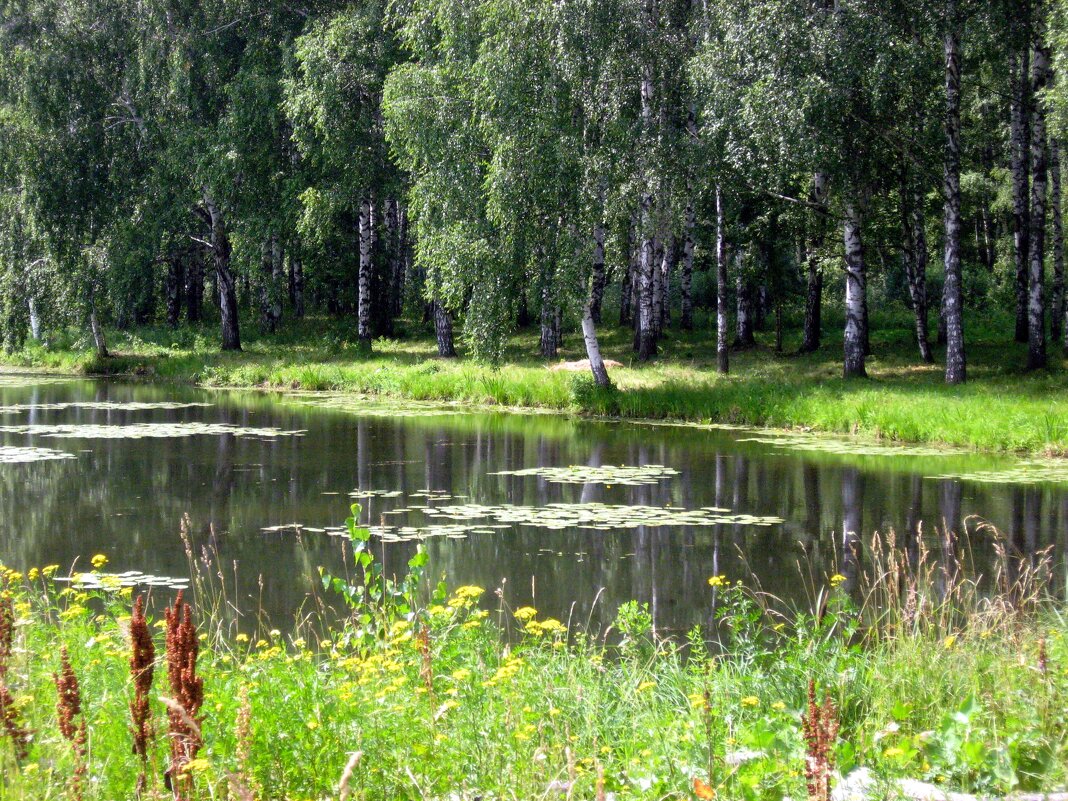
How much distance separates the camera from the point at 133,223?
1315 inches

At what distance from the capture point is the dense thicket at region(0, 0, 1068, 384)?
22.2 meters

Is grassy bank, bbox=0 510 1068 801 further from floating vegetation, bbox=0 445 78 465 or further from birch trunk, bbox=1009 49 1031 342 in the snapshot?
birch trunk, bbox=1009 49 1031 342

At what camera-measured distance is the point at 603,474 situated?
15531 millimetres

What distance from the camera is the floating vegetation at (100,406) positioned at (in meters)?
24.3

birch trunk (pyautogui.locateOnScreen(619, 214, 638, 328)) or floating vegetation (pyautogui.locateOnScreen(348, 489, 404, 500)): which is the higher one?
birch trunk (pyautogui.locateOnScreen(619, 214, 638, 328))

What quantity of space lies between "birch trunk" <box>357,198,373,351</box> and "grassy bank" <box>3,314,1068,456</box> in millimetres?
743

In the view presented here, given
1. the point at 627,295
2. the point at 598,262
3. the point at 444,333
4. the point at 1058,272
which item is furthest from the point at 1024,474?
the point at 627,295

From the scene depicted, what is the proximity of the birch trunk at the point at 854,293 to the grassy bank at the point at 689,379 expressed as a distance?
554 mm

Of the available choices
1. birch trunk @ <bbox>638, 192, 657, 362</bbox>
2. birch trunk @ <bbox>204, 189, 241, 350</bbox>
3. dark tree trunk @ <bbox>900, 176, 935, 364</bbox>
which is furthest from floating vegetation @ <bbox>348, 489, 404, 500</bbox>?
birch trunk @ <bbox>204, 189, 241, 350</bbox>

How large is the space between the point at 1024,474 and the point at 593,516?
668 centimetres

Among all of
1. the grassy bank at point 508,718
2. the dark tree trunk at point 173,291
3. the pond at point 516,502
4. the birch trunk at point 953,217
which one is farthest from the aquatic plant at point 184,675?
the dark tree trunk at point 173,291

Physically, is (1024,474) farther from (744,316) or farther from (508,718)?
(744,316)

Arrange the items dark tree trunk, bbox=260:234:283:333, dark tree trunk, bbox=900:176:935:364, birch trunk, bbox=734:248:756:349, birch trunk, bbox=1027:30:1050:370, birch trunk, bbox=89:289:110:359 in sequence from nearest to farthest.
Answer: birch trunk, bbox=1027:30:1050:370, dark tree trunk, bbox=900:176:935:364, birch trunk, bbox=734:248:756:349, dark tree trunk, bbox=260:234:283:333, birch trunk, bbox=89:289:110:359

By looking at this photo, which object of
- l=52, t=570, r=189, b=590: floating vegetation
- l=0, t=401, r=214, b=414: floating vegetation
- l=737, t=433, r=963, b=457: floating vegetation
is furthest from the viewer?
l=0, t=401, r=214, b=414: floating vegetation
